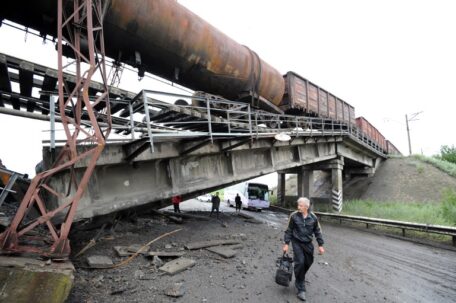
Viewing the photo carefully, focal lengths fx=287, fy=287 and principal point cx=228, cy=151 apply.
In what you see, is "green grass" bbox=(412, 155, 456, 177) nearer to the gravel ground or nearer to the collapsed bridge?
the gravel ground

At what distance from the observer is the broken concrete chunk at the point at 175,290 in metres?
4.64

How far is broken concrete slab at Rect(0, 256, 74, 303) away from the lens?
11.5ft

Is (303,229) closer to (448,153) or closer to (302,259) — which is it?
(302,259)

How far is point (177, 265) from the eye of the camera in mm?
5770

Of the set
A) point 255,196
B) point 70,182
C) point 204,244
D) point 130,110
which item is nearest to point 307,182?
point 255,196

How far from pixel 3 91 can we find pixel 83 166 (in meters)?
2.82

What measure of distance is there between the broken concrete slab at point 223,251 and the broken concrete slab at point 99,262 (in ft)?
7.97

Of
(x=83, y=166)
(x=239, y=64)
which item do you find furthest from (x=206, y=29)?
(x=83, y=166)

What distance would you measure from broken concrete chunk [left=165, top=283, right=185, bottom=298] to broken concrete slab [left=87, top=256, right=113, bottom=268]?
5.36 ft

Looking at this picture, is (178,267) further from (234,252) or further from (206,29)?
(206,29)

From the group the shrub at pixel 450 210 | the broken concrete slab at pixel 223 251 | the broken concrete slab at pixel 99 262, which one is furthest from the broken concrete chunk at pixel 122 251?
the shrub at pixel 450 210

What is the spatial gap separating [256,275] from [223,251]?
4.73ft

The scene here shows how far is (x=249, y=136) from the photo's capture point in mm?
9234

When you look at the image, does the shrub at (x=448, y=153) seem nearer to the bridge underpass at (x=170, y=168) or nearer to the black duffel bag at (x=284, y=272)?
the bridge underpass at (x=170, y=168)
